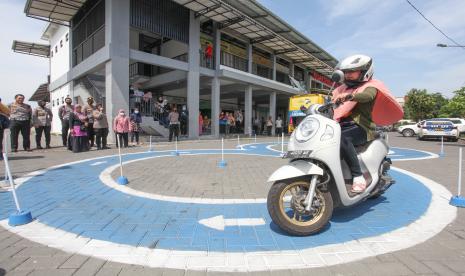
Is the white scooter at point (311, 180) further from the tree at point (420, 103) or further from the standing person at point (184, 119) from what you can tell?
the tree at point (420, 103)

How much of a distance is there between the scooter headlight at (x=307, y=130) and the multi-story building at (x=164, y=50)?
13.0m

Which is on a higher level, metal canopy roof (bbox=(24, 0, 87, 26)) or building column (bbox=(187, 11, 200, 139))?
metal canopy roof (bbox=(24, 0, 87, 26))

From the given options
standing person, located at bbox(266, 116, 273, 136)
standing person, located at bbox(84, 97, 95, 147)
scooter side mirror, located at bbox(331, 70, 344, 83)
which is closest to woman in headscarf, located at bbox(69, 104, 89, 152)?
standing person, located at bbox(84, 97, 95, 147)

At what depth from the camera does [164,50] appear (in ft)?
72.9

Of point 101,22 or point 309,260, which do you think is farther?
point 101,22

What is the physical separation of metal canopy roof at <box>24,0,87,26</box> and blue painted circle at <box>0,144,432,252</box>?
50.1 ft

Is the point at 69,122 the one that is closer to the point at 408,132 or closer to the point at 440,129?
the point at 440,129

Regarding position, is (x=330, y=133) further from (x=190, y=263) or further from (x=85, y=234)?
(x=85, y=234)

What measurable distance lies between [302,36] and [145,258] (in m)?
24.6

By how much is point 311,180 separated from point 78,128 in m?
9.49

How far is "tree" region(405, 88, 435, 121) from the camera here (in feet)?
190

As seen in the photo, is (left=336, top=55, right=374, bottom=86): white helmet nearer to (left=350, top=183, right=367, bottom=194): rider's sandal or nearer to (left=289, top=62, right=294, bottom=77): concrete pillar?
(left=350, top=183, right=367, bottom=194): rider's sandal

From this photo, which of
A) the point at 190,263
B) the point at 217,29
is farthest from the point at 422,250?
the point at 217,29

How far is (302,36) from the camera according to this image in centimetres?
2411
